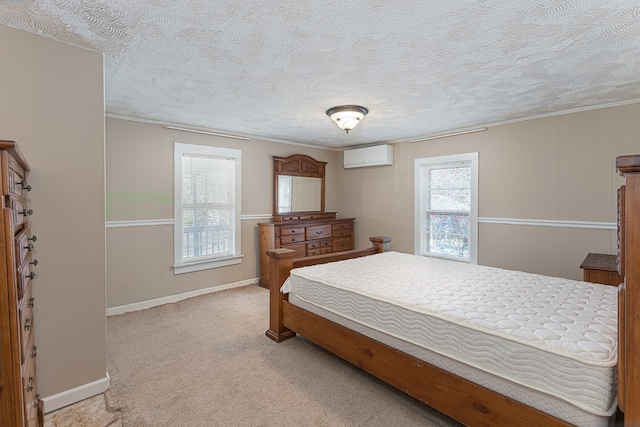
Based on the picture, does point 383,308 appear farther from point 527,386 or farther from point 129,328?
point 129,328

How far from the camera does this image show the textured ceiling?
5.33 feet

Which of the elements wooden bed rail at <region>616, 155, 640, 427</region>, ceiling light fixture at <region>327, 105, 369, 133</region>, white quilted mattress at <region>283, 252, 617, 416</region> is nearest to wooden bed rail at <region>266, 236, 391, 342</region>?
white quilted mattress at <region>283, 252, 617, 416</region>

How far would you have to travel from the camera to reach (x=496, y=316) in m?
1.70

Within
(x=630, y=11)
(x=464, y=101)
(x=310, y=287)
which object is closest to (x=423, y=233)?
(x=464, y=101)

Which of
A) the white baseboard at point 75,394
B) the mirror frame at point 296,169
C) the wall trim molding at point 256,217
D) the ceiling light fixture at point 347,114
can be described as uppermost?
the ceiling light fixture at point 347,114

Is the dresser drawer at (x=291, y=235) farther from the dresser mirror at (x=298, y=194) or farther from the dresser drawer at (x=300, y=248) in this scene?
the dresser mirror at (x=298, y=194)

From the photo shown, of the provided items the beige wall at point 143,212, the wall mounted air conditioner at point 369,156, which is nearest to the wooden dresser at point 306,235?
the beige wall at point 143,212

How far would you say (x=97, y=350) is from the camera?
2.11 m

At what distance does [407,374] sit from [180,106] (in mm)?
3155

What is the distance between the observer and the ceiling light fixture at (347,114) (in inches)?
128

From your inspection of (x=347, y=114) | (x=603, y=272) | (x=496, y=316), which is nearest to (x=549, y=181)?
(x=603, y=272)

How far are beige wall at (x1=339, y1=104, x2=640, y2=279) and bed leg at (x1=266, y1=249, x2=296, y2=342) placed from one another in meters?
2.69

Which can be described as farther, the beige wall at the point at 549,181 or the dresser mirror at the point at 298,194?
the dresser mirror at the point at 298,194

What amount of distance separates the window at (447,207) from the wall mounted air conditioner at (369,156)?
0.51 metres
